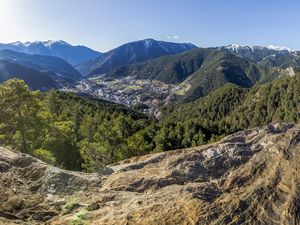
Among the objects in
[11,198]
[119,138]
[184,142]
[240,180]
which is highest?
[240,180]

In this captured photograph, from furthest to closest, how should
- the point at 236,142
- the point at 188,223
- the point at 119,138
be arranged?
the point at 119,138 → the point at 236,142 → the point at 188,223

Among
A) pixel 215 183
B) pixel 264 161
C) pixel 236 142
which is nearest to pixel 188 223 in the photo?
pixel 215 183

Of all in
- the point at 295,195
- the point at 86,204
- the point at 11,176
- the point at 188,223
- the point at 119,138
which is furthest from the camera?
the point at 119,138

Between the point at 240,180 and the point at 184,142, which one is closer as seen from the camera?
the point at 240,180

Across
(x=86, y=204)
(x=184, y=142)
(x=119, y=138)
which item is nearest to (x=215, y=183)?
(x=86, y=204)

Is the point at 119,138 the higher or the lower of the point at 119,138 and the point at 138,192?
the lower

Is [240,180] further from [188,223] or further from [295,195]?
[188,223]

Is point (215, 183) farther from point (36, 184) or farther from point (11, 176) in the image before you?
point (11, 176)
